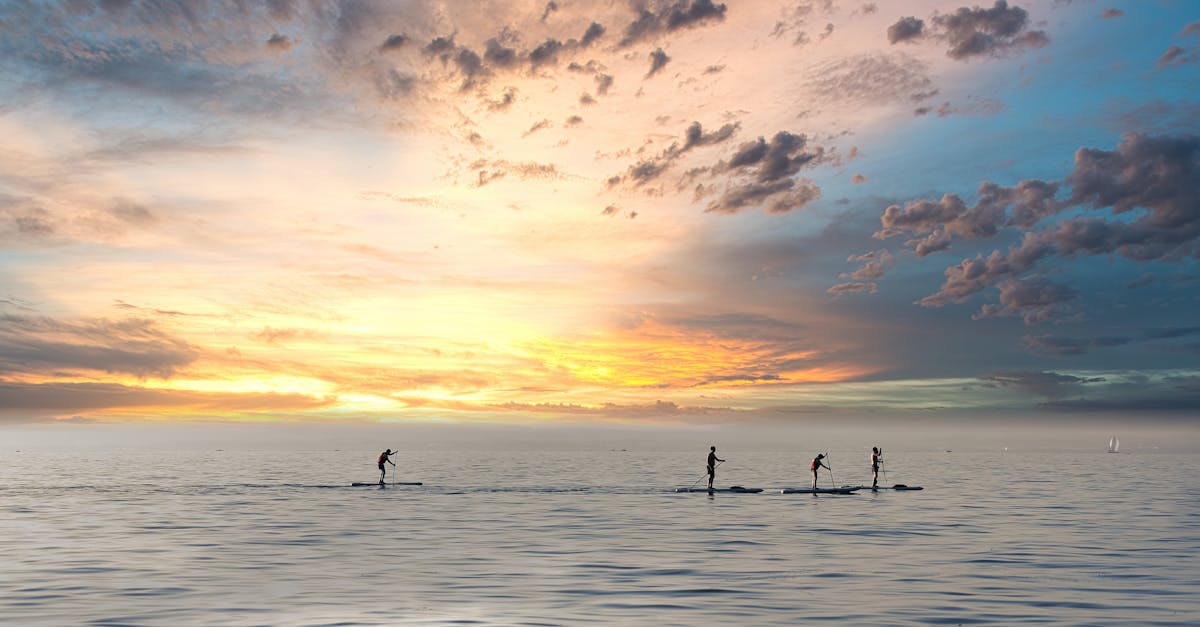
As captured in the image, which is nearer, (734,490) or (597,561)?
(597,561)

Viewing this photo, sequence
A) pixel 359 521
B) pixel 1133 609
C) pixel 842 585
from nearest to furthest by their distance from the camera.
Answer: pixel 1133 609 < pixel 842 585 < pixel 359 521

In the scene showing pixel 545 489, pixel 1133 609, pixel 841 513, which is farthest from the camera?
pixel 545 489

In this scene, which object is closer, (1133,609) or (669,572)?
(1133,609)

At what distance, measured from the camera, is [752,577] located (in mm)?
29625

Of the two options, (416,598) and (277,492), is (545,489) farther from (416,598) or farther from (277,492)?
(416,598)

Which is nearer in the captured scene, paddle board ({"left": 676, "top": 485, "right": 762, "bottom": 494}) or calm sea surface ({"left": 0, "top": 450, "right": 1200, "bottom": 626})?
calm sea surface ({"left": 0, "top": 450, "right": 1200, "bottom": 626})

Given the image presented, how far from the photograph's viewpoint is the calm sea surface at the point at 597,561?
79.4ft

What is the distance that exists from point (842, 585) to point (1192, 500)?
51389 mm

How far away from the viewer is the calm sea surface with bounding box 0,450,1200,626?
79.4ft

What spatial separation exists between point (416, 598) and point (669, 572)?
8.72 meters

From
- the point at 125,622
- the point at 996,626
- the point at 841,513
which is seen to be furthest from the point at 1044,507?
the point at 125,622

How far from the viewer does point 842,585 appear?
28172 mm

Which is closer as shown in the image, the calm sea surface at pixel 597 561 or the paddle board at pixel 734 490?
the calm sea surface at pixel 597 561

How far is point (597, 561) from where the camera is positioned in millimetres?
33219
